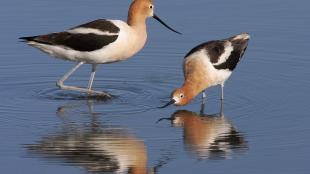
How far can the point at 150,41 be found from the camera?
14414 mm

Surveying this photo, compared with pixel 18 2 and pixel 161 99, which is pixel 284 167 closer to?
pixel 161 99

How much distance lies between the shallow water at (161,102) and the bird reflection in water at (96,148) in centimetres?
1

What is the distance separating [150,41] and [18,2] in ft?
8.17

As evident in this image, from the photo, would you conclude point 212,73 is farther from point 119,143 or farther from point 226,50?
point 119,143

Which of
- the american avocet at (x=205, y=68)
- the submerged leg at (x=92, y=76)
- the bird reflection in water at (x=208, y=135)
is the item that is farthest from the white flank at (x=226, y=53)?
the submerged leg at (x=92, y=76)

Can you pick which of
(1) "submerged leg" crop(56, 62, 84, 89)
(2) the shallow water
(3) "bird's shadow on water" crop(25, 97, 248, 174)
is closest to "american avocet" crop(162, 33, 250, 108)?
(2) the shallow water

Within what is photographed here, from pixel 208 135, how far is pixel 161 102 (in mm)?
1431

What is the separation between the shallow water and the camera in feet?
32.4

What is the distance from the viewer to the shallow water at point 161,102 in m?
9.89

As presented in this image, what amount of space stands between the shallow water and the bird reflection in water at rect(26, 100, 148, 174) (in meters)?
0.01

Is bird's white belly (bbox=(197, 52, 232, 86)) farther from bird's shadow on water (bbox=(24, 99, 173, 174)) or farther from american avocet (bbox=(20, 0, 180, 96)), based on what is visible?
bird's shadow on water (bbox=(24, 99, 173, 174))

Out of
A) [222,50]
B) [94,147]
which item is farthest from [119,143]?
[222,50]

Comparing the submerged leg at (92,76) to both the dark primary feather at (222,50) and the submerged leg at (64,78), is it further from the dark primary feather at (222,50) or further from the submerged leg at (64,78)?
the dark primary feather at (222,50)

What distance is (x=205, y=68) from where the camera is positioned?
40.2 feet
